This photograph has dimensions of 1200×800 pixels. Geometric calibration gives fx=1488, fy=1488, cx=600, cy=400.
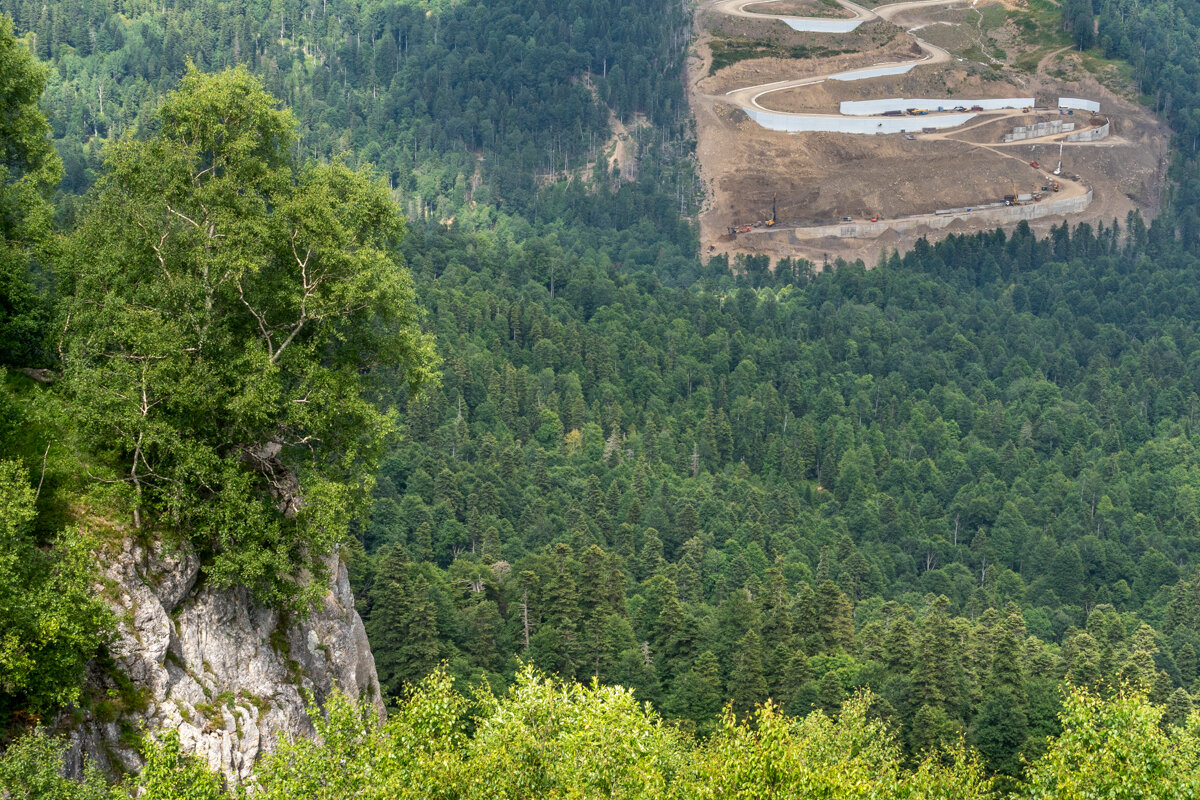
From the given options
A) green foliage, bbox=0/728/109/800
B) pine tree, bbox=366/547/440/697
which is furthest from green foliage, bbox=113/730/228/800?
pine tree, bbox=366/547/440/697

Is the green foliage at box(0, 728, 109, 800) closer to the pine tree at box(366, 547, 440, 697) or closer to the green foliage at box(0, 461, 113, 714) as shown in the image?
the green foliage at box(0, 461, 113, 714)

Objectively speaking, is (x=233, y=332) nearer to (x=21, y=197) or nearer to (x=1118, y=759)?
(x=21, y=197)

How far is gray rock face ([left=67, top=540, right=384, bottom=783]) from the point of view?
4625 cm

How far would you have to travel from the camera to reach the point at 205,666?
1956 inches

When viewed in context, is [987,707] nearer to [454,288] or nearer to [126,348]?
[126,348]

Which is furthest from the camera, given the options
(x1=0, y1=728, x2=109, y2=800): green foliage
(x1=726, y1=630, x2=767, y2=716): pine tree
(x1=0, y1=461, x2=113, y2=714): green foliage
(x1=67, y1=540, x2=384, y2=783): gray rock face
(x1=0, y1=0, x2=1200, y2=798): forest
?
(x1=726, y1=630, x2=767, y2=716): pine tree

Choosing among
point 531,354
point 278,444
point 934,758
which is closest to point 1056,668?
point 934,758

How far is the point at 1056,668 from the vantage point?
9256cm

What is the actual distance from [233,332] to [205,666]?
12.1m

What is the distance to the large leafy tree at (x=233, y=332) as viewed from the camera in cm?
4984

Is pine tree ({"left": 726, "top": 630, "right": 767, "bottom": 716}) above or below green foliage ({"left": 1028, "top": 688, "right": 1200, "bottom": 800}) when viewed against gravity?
below

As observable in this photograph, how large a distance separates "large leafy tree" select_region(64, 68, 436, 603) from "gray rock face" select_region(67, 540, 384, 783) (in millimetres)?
1386

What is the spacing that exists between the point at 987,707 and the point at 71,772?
5474 centimetres

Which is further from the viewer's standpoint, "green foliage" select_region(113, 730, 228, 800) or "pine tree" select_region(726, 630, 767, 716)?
"pine tree" select_region(726, 630, 767, 716)
